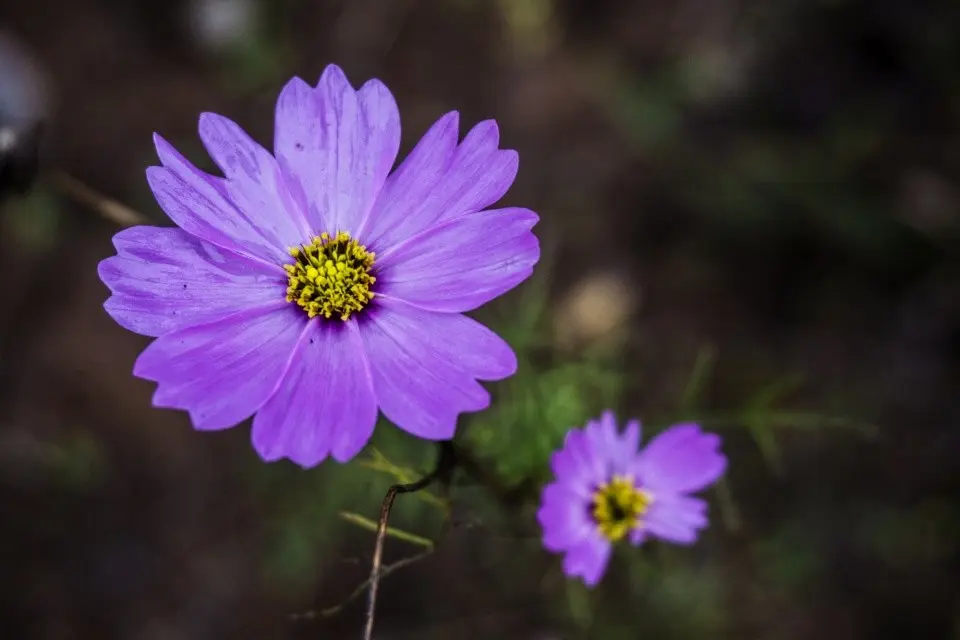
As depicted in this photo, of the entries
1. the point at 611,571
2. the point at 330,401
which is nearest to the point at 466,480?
the point at 330,401

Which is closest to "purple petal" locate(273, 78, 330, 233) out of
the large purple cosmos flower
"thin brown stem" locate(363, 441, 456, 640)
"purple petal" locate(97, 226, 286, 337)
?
the large purple cosmos flower

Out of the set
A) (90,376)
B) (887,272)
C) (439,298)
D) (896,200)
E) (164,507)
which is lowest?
(439,298)

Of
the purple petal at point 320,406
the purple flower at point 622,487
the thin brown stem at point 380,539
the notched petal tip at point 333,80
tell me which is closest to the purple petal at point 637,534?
the purple flower at point 622,487

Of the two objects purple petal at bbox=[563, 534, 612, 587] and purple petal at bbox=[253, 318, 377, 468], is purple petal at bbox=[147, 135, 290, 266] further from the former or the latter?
purple petal at bbox=[563, 534, 612, 587]

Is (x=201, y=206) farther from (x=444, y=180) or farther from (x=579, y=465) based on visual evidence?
(x=579, y=465)

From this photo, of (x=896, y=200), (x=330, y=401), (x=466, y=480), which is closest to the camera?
(x=330, y=401)

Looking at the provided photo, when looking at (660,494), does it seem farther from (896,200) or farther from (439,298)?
(896,200)

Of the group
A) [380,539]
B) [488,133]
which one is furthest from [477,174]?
[380,539]
